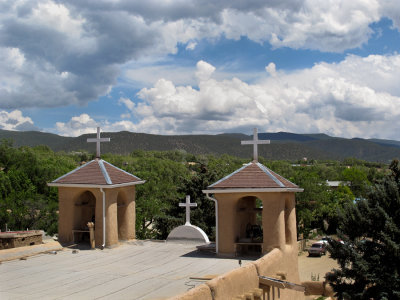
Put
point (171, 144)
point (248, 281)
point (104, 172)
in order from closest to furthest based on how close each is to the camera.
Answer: point (248, 281) < point (104, 172) < point (171, 144)

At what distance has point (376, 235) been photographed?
44.8 ft

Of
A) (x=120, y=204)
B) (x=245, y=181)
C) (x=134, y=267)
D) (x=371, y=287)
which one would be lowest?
(x=371, y=287)

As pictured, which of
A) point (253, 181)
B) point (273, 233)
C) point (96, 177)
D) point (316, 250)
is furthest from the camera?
point (316, 250)

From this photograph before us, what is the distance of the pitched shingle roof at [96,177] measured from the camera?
571 inches

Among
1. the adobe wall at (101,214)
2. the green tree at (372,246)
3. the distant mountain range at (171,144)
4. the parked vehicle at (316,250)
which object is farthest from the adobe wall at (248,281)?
the distant mountain range at (171,144)

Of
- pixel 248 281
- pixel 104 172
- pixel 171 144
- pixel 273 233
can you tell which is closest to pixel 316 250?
pixel 273 233

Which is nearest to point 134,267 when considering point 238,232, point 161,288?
point 161,288

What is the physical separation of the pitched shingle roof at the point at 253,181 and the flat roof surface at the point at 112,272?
215cm

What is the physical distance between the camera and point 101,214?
564 inches

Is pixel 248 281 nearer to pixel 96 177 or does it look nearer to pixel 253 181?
pixel 253 181

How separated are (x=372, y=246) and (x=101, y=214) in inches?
331

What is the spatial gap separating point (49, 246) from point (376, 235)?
10.0 metres

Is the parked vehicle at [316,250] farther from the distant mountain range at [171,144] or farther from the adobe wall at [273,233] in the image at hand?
the distant mountain range at [171,144]

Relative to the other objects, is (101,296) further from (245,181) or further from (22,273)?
(245,181)
